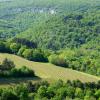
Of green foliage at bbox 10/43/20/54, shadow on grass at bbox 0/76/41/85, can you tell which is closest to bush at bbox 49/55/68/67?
green foliage at bbox 10/43/20/54

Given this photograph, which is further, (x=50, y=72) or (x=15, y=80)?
(x=50, y=72)

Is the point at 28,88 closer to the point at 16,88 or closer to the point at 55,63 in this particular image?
the point at 16,88

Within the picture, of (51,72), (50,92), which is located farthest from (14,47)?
(50,92)

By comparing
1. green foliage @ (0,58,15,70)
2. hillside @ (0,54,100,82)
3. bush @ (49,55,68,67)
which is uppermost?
green foliage @ (0,58,15,70)

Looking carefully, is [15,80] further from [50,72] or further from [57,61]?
[57,61]

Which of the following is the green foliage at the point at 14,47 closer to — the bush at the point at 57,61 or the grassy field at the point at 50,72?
the grassy field at the point at 50,72

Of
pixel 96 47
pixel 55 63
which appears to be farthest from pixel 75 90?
pixel 96 47

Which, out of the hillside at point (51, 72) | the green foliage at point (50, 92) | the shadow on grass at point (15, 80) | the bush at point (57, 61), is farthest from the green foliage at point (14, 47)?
the green foliage at point (50, 92)

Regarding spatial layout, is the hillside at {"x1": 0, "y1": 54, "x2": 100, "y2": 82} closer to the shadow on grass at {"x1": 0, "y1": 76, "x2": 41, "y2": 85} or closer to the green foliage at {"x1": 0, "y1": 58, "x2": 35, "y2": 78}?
the green foliage at {"x1": 0, "y1": 58, "x2": 35, "y2": 78}
